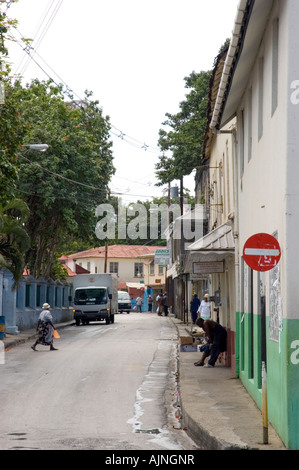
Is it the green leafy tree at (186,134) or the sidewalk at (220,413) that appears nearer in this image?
the sidewalk at (220,413)

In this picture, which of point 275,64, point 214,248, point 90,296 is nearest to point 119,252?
point 90,296

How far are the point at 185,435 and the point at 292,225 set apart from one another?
4.32 metres

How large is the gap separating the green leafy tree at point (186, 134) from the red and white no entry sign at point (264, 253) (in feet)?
106

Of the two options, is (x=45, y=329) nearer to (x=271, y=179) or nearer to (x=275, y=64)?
(x=271, y=179)

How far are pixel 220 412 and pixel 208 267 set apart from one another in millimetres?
8644

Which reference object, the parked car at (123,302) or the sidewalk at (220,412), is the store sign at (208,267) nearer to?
the sidewalk at (220,412)

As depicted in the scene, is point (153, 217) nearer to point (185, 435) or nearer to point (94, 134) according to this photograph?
point (94, 134)

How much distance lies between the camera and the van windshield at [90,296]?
44.8m

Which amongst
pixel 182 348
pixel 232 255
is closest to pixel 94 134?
pixel 182 348

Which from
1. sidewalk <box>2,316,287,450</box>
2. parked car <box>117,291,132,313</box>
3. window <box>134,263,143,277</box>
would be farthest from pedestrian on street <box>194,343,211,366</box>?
window <box>134,263,143,277</box>

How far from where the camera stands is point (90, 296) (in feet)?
148

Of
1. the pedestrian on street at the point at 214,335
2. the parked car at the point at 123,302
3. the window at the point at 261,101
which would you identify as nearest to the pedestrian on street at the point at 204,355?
the pedestrian on street at the point at 214,335

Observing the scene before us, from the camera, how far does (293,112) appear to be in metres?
9.27
